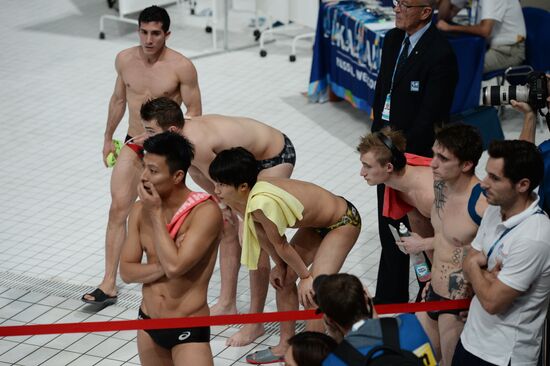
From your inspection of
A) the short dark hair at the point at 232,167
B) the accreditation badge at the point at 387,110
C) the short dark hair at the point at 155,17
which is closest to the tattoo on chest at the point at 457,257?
the short dark hair at the point at 232,167

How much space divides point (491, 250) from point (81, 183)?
4.78 meters

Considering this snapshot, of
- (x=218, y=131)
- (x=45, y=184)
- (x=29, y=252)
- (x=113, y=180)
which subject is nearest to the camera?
(x=218, y=131)

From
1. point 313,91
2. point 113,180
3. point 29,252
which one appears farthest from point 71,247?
point 313,91

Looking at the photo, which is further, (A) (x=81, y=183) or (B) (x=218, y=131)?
(A) (x=81, y=183)

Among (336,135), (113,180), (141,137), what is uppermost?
(141,137)

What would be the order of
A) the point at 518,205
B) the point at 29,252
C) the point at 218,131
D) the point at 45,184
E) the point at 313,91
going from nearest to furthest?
1. the point at 518,205
2. the point at 218,131
3. the point at 29,252
4. the point at 45,184
5. the point at 313,91

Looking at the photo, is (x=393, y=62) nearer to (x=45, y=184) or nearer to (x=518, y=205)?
(x=518, y=205)

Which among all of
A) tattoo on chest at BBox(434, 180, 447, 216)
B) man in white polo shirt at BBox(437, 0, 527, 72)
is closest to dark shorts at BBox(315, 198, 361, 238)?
tattoo on chest at BBox(434, 180, 447, 216)

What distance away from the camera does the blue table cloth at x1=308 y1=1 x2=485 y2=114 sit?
877 centimetres

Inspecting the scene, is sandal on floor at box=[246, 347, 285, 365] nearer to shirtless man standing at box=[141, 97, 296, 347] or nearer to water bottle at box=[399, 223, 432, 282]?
shirtless man standing at box=[141, 97, 296, 347]

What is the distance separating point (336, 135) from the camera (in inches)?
362

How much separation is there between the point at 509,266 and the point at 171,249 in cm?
140

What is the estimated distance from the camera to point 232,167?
4.61 metres

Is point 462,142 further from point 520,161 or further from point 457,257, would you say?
point 520,161
